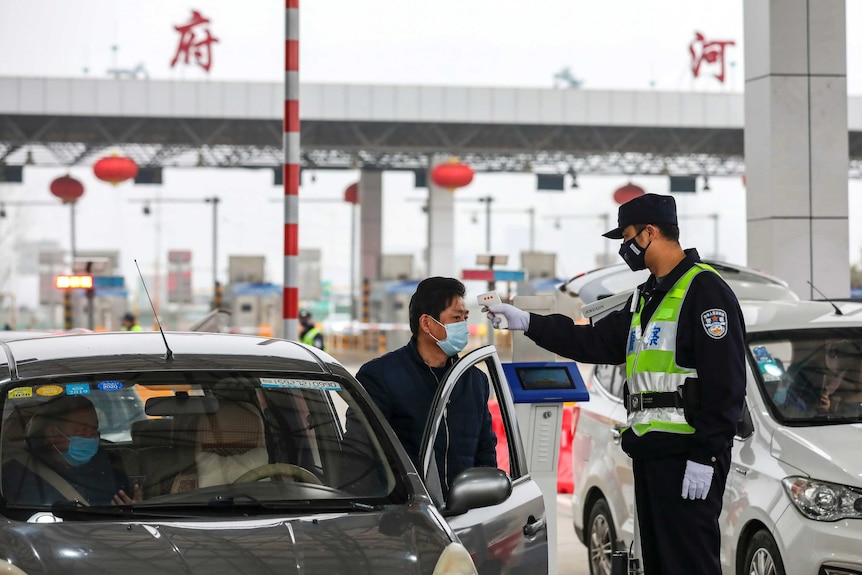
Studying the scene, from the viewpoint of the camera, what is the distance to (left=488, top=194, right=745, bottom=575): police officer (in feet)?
15.6

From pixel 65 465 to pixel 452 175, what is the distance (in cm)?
2351

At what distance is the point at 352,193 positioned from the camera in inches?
1473

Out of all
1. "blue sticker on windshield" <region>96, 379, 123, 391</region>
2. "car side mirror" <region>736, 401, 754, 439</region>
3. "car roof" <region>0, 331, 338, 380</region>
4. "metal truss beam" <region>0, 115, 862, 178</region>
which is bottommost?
"car side mirror" <region>736, 401, 754, 439</region>

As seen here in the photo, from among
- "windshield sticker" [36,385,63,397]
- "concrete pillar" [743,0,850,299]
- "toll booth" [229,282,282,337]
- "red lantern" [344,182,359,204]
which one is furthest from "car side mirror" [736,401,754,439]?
"toll booth" [229,282,282,337]

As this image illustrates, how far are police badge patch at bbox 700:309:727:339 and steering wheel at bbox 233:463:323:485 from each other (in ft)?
5.17

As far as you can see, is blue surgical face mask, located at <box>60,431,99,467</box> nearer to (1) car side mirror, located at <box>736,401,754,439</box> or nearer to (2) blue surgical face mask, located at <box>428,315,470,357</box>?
(2) blue surgical face mask, located at <box>428,315,470,357</box>

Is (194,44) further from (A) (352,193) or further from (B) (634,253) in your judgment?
(B) (634,253)

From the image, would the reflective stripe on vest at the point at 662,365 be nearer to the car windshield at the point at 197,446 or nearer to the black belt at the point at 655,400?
the black belt at the point at 655,400

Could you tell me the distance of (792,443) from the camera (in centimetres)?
567

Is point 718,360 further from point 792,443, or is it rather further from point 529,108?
point 529,108

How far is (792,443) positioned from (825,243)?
6.46 meters

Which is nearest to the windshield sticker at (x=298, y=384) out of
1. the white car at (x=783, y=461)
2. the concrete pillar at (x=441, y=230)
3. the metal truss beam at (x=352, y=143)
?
the white car at (x=783, y=461)

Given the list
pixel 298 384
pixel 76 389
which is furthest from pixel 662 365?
pixel 76 389

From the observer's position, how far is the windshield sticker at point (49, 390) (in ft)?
13.4
